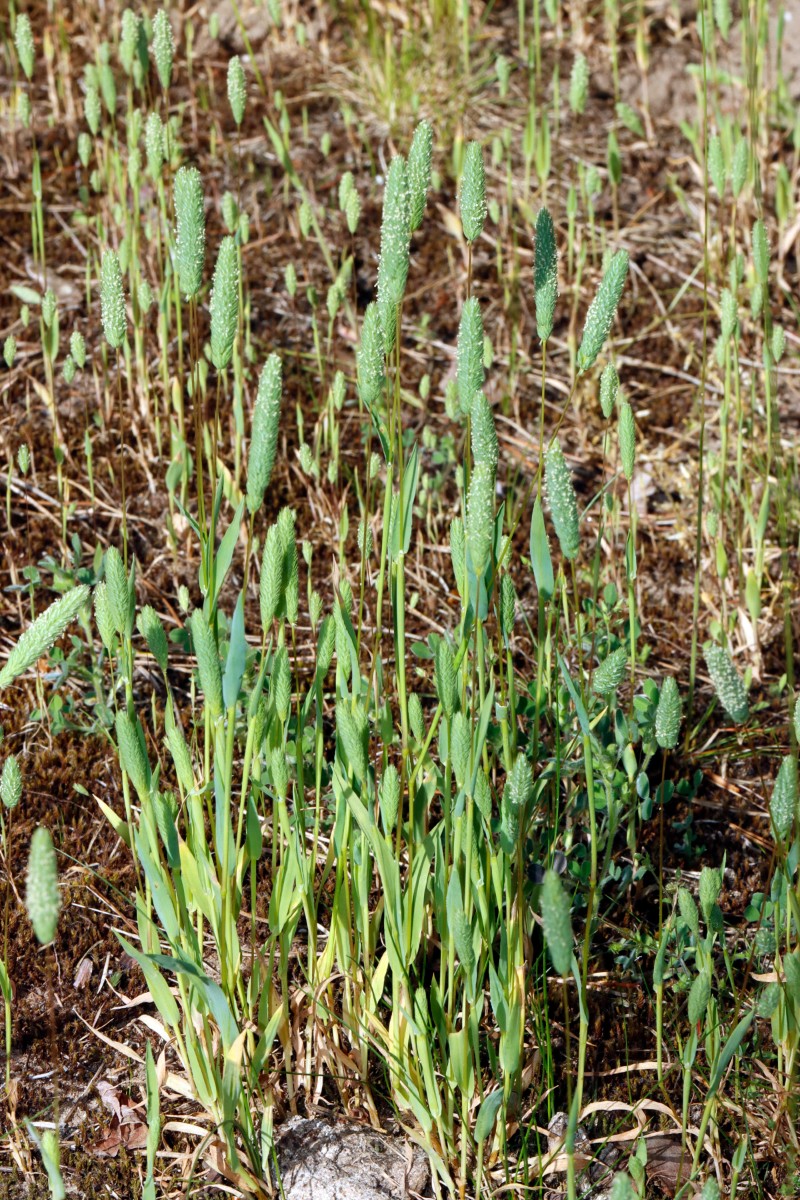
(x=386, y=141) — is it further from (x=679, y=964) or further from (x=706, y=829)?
(x=679, y=964)

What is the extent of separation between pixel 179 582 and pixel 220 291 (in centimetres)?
134

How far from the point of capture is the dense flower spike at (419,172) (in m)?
1.40

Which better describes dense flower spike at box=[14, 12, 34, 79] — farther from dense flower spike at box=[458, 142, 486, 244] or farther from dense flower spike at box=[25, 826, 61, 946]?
dense flower spike at box=[25, 826, 61, 946]

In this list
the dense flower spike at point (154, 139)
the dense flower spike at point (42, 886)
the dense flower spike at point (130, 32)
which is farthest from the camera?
the dense flower spike at point (130, 32)

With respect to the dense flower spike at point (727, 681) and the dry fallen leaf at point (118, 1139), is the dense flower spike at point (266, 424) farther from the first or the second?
the dry fallen leaf at point (118, 1139)

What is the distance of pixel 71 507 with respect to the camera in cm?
273

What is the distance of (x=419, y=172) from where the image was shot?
142 centimetres

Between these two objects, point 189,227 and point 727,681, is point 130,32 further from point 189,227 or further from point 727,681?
point 727,681

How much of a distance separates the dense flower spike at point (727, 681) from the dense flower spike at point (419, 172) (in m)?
0.70

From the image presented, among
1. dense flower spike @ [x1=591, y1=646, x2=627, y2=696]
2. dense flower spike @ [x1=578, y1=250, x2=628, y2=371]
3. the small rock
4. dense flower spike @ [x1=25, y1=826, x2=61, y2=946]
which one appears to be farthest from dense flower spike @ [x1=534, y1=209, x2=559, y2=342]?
the small rock

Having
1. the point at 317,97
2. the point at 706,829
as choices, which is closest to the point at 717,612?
the point at 706,829

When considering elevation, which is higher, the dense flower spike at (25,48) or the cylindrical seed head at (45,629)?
the dense flower spike at (25,48)

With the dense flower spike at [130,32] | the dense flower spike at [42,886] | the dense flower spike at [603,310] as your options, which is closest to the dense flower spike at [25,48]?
the dense flower spike at [130,32]

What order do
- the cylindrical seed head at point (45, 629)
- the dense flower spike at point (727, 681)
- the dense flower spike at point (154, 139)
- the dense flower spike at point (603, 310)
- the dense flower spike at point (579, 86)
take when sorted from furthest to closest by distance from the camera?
the dense flower spike at point (579, 86)
the dense flower spike at point (154, 139)
the dense flower spike at point (727, 681)
the dense flower spike at point (603, 310)
the cylindrical seed head at point (45, 629)
